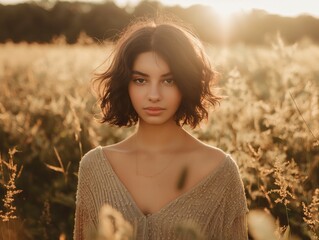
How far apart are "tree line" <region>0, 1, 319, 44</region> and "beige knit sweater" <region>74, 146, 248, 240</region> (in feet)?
114

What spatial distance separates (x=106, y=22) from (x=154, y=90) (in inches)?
1647

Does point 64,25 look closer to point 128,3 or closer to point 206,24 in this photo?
point 128,3

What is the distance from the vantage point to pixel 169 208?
92.0 inches

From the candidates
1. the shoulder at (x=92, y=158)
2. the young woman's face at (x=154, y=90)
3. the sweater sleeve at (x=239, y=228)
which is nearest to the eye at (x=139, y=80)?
the young woman's face at (x=154, y=90)

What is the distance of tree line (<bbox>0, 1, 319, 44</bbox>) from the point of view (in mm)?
38656

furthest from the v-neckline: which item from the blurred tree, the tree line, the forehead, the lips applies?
the blurred tree

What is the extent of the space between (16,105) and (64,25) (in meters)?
37.1

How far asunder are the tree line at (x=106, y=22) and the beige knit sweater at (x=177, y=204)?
3479 centimetres

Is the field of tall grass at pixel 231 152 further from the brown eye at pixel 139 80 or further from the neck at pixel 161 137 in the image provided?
the brown eye at pixel 139 80

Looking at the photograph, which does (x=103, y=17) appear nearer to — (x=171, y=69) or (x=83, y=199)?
(x=83, y=199)

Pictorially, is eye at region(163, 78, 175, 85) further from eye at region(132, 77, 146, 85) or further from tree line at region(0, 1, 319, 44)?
tree line at region(0, 1, 319, 44)

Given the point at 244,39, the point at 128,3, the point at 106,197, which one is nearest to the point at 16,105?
the point at 106,197

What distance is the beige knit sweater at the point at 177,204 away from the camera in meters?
2.32

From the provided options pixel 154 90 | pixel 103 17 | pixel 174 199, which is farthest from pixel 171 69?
pixel 103 17
